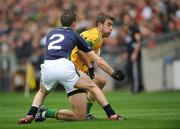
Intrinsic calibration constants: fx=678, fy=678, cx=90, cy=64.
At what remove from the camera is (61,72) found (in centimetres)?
1167

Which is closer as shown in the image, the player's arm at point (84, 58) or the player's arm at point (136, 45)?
the player's arm at point (84, 58)

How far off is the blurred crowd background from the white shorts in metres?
14.4

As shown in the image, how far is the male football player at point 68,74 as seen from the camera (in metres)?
11.7

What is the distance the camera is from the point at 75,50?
12.9 m

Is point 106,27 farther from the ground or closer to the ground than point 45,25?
closer to the ground

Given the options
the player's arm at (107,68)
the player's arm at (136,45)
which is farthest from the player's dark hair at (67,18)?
the player's arm at (136,45)

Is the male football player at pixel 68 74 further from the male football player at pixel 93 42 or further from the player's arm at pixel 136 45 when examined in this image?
the player's arm at pixel 136 45

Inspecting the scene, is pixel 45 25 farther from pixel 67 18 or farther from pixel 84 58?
pixel 67 18

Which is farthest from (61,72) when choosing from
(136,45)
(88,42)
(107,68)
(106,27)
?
(136,45)

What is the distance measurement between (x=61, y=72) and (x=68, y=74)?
13 centimetres

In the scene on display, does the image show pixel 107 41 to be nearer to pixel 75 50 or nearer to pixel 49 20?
pixel 49 20

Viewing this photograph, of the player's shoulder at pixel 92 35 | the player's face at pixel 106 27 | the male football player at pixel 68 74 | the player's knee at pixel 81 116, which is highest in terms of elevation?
the player's face at pixel 106 27

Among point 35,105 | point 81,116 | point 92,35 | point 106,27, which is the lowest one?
point 81,116

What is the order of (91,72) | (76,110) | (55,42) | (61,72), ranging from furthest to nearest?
(91,72), (76,110), (55,42), (61,72)
